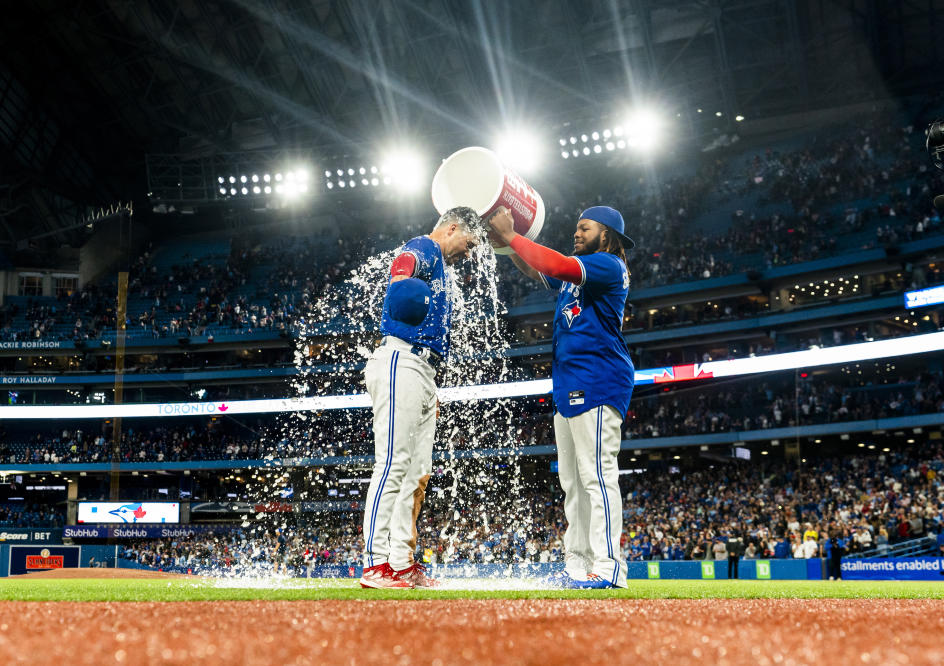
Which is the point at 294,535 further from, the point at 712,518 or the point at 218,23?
the point at 218,23

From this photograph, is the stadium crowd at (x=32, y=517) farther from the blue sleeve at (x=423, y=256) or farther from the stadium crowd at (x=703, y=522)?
the blue sleeve at (x=423, y=256)

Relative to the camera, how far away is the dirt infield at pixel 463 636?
182 centimetres

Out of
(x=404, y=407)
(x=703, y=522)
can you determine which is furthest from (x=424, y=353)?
(x=703, y=522)

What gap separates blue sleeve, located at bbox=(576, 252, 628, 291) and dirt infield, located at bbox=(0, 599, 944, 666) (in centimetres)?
317

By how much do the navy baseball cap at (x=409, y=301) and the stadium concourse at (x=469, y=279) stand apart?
14.4 metres

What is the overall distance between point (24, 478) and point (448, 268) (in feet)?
164

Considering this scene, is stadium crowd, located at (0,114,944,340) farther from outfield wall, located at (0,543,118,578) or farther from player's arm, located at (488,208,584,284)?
player's arm, located at (488,208,584,284)

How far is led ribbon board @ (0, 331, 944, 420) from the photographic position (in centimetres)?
2966

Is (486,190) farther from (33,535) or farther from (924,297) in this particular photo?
(33,535)

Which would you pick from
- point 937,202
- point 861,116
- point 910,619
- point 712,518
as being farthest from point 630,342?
point 910,619

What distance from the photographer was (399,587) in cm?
485

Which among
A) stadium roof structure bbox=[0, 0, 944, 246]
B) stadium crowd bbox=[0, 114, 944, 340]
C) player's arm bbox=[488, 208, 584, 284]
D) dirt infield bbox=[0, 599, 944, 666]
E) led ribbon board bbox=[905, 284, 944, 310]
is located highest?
stadium roof structure bbox=[0, 0, 944, 246]

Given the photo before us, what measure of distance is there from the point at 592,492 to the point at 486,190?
2.44 metres

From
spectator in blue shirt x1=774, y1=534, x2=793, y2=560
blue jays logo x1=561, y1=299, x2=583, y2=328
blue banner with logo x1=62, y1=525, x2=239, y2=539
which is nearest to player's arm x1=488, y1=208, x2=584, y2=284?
blue jays logo x1=561, y1=299, x2=583, y2=328
